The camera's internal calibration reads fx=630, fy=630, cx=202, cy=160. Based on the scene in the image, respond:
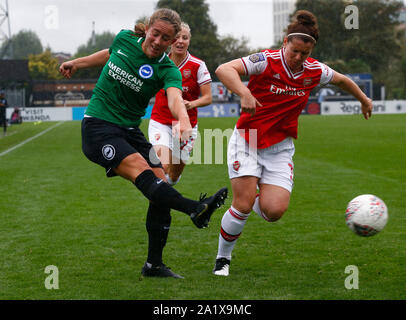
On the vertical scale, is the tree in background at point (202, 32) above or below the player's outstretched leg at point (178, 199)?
above

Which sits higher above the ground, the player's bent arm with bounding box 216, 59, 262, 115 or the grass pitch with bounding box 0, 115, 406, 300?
the player's bent arm with bounding box 216, 59, 262, 115

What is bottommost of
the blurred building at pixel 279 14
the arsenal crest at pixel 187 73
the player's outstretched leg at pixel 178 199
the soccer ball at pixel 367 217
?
the soccer ball at pixel 367 217

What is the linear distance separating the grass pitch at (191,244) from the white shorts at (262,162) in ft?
2.84

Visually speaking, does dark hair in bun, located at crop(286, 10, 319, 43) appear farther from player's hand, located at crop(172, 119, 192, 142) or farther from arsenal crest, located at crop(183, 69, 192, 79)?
arsenal crest, located at crop(183, 69, 192, 79)

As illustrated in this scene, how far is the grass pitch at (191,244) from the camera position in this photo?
5.32 metres

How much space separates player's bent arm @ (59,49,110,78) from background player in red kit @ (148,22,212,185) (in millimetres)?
2226

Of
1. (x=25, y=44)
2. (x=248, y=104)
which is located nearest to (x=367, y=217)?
(x=248, y=104)

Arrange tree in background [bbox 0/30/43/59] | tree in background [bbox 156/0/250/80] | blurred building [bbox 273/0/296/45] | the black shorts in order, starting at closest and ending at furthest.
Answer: the black shorts < tree in background [bbox 156/0/250/80] < tree in background [bbox 0/30/43/59] < blurred building [bbox 273/0/296/45]

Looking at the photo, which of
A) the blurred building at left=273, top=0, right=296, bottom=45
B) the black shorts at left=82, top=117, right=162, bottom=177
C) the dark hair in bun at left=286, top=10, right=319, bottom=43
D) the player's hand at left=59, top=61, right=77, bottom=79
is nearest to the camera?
the black shorts at left=82, top=117, right=162, bottom=177

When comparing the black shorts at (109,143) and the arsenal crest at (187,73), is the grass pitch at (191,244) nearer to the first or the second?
the black shorts at (109,143)

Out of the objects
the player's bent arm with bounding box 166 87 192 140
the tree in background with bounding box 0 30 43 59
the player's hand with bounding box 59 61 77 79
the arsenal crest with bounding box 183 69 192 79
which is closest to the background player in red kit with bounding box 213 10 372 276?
the player's bent arm with bounding box 166 87 192 140

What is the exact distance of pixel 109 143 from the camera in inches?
209

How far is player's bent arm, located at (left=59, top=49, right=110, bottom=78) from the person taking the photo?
579 cm

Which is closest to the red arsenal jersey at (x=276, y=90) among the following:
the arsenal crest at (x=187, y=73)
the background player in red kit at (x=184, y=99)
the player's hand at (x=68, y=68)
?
the player's hand at (x=68, y=68)
